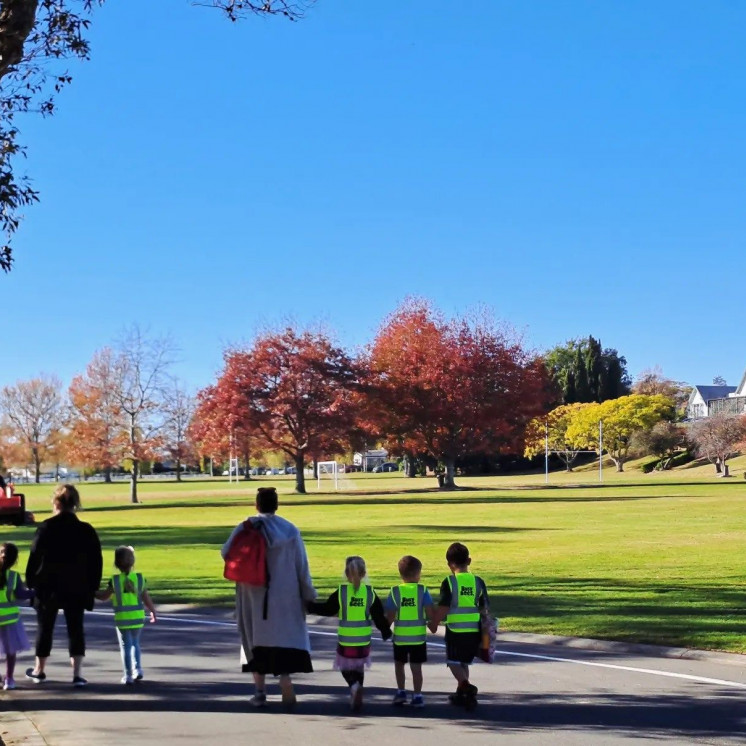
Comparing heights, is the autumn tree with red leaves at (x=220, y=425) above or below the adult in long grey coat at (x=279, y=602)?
above

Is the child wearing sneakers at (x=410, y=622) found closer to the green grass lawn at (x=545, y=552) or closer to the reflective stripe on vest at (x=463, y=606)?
the reflective stripe on vest at (x=463, y=606)

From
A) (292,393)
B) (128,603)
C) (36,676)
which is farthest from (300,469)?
(128,603)

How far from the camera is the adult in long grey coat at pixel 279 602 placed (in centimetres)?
786

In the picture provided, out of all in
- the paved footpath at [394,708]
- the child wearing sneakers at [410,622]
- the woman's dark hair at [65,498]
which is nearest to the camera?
the paved footpath at [394,708]

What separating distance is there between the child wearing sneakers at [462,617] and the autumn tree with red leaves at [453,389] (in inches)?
2352

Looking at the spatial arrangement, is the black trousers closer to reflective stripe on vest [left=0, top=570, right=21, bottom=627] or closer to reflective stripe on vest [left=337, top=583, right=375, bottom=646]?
reflective stripe on vest [left=0, top=570, right=21, bottom=627]

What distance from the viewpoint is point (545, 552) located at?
23094 mm

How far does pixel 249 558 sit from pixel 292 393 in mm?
55858

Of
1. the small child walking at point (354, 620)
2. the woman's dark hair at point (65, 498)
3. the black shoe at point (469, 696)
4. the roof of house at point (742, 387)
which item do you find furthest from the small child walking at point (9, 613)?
the roof of house at point (742, 387)

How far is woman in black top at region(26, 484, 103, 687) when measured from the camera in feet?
28.7

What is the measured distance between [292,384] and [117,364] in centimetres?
1018

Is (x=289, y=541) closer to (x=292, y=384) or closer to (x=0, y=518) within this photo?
(x=0, y=518)

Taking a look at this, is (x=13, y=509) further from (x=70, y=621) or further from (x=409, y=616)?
(x=409, y=616)

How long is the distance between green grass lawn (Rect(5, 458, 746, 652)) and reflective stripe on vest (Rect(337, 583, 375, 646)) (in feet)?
15.0
